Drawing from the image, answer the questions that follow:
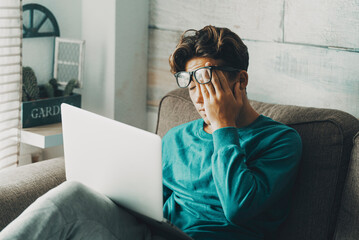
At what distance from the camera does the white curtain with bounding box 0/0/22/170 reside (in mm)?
2070

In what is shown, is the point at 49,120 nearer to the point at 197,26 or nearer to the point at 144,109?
the point at 144,109

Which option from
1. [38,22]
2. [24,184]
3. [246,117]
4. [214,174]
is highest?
[38,22]

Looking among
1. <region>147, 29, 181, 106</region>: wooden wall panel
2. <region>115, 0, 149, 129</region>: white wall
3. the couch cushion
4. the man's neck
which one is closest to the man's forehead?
the man's neck

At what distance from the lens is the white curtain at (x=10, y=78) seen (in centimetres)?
207

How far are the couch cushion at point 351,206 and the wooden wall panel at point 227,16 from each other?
727 mm

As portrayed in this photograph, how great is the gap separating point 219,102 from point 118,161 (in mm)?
364

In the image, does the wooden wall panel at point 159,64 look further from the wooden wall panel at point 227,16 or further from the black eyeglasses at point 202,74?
the black eyeglasses at point 202,74

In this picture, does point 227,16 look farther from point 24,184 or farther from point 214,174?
point 24,184

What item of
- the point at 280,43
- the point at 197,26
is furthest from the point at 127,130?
the point at 197,26

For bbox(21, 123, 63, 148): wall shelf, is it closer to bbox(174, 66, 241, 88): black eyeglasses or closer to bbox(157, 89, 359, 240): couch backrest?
bbox(174, 66, 241, 88): black eyeglasses

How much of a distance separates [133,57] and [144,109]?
29 centimetres

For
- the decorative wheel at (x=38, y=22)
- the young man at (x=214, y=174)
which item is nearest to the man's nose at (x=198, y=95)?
the young man at (x=214, y=174)

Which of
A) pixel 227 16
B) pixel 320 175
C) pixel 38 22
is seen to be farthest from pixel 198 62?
pixel 38 22

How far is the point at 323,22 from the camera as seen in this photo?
182 centimetres
